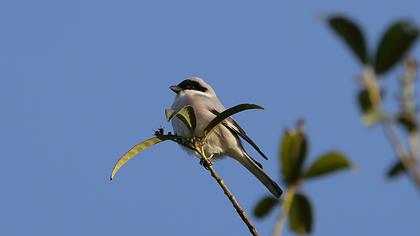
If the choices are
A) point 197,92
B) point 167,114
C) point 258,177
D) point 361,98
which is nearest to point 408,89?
point 361,98

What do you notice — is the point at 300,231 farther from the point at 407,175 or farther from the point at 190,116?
the point at 190,116

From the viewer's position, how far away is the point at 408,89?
796 millimetres

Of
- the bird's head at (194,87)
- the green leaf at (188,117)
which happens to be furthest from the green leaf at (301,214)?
the bird's head at (194,87)

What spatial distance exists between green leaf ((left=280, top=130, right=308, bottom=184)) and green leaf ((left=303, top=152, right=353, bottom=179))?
16 millimetres

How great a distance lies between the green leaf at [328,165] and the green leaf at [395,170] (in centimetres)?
9

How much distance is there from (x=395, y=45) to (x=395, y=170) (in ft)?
0.50

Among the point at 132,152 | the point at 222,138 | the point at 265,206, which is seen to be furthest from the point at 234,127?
the point at 265,206

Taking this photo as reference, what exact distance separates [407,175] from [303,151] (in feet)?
0.69

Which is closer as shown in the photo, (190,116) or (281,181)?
(281,181)

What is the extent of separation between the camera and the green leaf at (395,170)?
828 mm

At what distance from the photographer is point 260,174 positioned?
6328 millimetres

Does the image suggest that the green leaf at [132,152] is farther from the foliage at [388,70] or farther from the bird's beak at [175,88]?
the bird's beak at [175,88]

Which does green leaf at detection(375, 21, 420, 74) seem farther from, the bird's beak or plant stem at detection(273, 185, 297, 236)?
the bird's beak

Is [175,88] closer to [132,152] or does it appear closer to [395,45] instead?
[132,152]
